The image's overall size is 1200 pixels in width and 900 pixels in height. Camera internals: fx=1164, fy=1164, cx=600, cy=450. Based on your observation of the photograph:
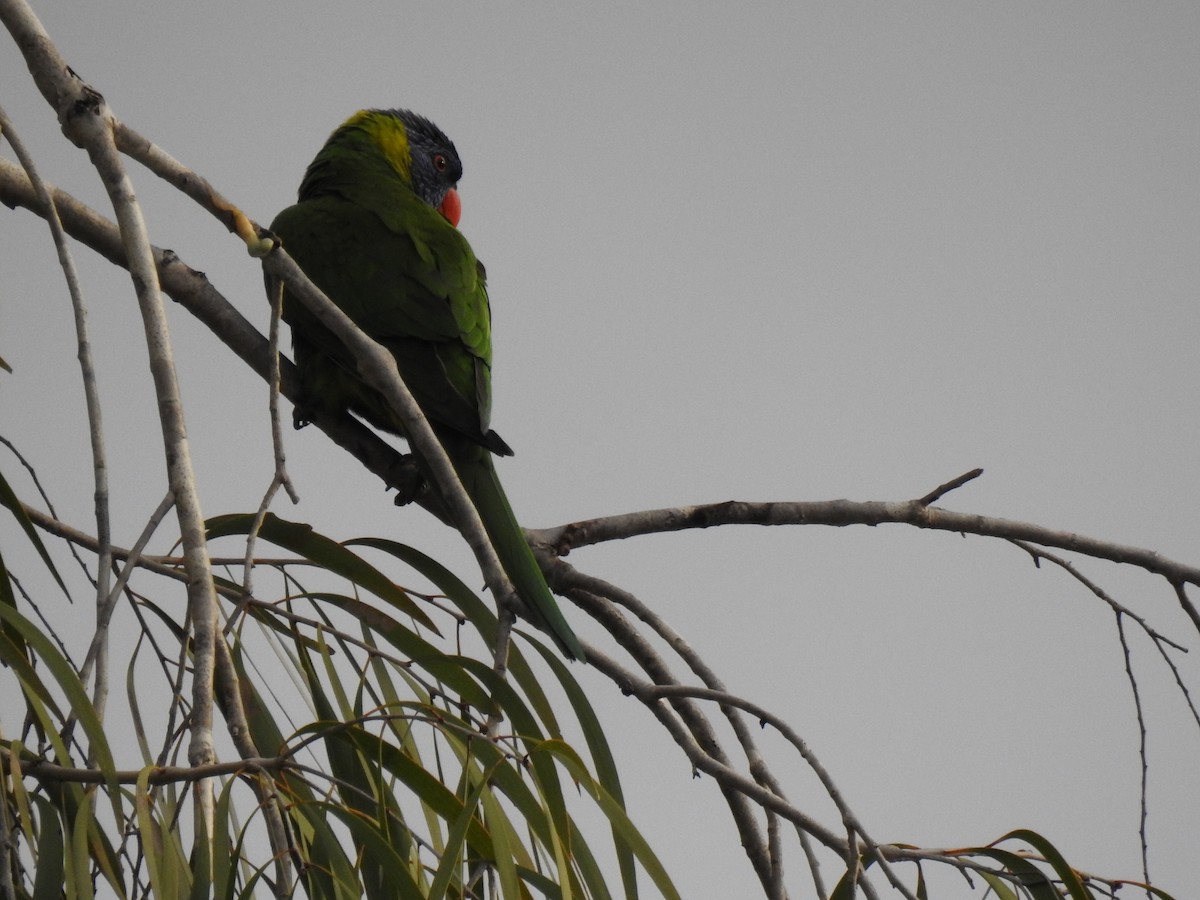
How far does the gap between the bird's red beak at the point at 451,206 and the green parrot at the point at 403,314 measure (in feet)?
2.22

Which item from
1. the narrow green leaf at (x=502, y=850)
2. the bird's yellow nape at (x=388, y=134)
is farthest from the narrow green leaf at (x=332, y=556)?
the bird's yellow nape at (x=388, y=134)

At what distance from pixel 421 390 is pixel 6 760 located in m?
1.06

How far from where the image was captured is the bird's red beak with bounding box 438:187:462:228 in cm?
328

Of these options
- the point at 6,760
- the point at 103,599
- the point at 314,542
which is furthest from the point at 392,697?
the point at 103,599

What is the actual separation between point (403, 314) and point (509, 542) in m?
0.68

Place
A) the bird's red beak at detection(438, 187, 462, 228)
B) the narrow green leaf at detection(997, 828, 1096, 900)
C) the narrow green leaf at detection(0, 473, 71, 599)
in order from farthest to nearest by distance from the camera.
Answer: the bird's red beak at detection(438, 187, 462, 228), the narrow green leaf at detection(0, 473, 71, 599), the narrow green leaf at detection(997, 828, 1096, 900)

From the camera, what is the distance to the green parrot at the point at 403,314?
1883 mm

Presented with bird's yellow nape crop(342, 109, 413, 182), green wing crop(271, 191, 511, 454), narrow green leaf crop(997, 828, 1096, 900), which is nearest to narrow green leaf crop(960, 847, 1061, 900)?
narrow green leaf crop(997, 828, 1096, 900)

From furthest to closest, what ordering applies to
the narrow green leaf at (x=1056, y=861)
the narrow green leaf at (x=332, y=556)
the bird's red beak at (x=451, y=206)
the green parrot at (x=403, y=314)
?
the bird's red beak at (x=451, y=206)
the green parrot at (x=403, y=314)
the narrow green leaf at (x=332, y=556)
the narrow green leaf at (x=1056, y=861)

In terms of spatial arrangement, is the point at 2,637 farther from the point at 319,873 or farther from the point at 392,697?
the point at 392,697

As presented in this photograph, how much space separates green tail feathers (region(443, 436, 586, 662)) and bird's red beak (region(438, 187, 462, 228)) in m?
1.53

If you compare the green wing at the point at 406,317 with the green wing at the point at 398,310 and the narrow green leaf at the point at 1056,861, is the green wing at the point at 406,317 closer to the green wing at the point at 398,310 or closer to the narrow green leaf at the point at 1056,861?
the green wing at the point at 398,310

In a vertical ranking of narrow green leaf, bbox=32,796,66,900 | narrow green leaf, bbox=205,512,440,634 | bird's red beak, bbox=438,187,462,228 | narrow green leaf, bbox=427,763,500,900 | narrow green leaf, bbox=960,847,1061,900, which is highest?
bird's red beak, bbox=438,187,462,228

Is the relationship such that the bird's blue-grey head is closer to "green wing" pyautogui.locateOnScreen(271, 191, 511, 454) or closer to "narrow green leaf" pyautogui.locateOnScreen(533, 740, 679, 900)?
"green wing" pyautogui.locateOnScreen(271, 191, 511, 454)
